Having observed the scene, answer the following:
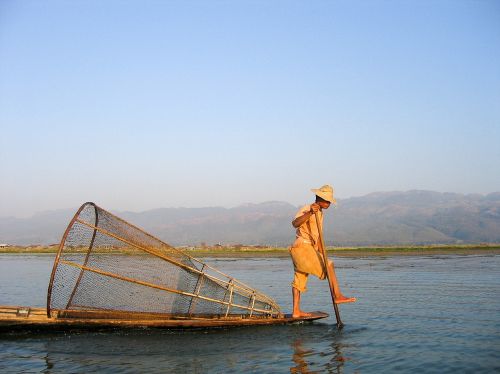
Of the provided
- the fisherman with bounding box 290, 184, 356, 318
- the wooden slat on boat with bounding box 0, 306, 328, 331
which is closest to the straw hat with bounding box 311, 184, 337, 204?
the fisherman with bounding box 290, 184, 356, 318

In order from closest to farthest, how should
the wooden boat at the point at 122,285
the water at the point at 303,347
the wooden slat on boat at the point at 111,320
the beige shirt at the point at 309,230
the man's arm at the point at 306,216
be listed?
the water at the point at 303,347, the wooden slat on boat at the point at 111,320, the wooden boat at the point at 122,285, the man's arm at the point at 306,216, the beige shirt at the point at 309,230

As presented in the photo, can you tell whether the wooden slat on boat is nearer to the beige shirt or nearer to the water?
the water

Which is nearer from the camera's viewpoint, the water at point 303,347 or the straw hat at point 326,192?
the water at point 303,347

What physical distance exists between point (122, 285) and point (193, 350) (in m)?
2.06

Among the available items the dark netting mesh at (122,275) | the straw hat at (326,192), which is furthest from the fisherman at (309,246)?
the dark netting mesh at (122,275)

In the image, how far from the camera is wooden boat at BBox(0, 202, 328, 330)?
28.3 ft

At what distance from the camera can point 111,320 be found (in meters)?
8.52

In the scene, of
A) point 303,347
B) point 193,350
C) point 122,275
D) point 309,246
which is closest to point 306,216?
point 309,246

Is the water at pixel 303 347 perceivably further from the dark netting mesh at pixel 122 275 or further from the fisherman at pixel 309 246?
the fisherman at pixel 309 246

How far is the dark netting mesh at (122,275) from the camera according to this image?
28.9 feet

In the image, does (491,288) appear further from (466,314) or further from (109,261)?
(109,261)

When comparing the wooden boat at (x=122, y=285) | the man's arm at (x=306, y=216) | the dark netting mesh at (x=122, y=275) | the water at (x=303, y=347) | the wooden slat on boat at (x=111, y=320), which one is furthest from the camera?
the man's arm at (x=306, y=216)

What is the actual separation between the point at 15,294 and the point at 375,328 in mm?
10779

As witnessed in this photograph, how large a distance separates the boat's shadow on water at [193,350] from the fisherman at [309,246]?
76 cm
